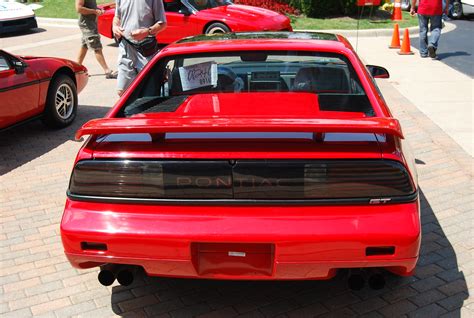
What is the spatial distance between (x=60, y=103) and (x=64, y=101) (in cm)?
9

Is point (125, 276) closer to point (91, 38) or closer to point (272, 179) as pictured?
point (272, 179)

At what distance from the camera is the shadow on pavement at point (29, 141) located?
248 inches

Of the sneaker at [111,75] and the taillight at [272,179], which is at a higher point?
the taillight at [272,179]

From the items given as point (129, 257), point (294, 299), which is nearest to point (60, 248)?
point (129, 257)

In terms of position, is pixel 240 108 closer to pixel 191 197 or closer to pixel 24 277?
pixel 191 197

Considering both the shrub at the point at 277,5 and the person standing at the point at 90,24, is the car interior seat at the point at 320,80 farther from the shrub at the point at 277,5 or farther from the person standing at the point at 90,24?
the shrub at the point at 277,5

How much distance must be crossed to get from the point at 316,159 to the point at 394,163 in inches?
15.7

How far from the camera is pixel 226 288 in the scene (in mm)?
3617

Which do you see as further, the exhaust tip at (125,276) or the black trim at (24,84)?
the black trim at (24,84)

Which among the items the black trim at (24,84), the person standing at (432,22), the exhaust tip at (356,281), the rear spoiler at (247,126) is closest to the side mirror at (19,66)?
the black trim at (24,84)

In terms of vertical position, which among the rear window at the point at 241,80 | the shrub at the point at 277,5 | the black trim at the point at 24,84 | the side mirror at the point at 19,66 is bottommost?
the shrub at the point at 277,5

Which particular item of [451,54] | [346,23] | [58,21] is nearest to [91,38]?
[451,54]

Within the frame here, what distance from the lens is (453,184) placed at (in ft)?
17.2

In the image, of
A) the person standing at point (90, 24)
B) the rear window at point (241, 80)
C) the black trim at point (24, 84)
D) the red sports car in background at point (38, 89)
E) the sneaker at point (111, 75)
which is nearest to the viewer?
the rear window at point (241, 80)
